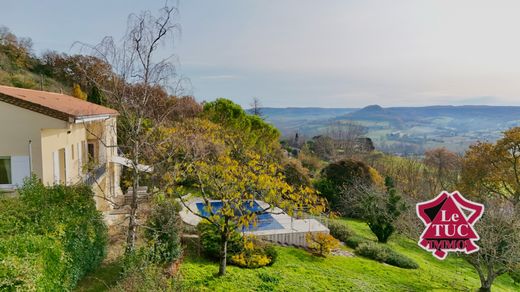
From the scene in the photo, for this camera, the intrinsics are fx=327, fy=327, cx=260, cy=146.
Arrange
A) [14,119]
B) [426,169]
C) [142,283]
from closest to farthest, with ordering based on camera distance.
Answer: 1. [142,283]
2. [14,119]
3. [426,169]

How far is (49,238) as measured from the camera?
26.1 ft

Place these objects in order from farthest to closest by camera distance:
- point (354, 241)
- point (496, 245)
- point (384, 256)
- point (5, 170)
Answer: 1. point (354, 241)
2. point (384, 256)
3. point (496, 245)
4. point (5, 170)

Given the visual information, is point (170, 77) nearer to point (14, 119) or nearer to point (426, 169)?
point (14, 119)

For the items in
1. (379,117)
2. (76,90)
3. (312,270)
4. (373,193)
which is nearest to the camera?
(312,270)

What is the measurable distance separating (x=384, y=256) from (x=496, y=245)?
528cm

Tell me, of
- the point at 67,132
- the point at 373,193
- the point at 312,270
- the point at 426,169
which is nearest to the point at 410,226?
the point at 312,270

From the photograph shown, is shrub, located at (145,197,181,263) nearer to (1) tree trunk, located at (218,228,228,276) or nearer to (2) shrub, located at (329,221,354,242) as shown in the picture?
(1) tree trunk, located at (218,228,228,276)

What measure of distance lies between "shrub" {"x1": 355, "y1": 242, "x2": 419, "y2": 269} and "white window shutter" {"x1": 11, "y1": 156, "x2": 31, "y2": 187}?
52.2ft

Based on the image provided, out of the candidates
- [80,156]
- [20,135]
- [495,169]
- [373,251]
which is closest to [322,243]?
[373,251]

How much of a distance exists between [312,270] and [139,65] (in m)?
10.7

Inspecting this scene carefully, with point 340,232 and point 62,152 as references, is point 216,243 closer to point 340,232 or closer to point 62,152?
point 62,152

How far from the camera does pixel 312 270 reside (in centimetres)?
1419

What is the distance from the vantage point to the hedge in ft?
20.6

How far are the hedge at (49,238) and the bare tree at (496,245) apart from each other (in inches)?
569
